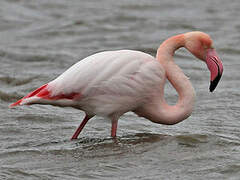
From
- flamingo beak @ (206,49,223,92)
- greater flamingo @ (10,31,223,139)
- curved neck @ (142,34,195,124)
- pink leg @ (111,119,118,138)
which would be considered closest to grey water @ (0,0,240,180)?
pink leg @ (111,119,118,138)

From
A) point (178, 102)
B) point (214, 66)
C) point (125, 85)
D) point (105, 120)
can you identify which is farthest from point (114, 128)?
point (214, 66)

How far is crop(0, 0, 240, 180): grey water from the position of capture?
6684mm

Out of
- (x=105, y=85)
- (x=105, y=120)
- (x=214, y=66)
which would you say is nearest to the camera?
(x=105, y=85)

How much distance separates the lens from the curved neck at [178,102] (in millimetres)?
7398

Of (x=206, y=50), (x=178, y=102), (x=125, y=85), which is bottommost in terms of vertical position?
(x=178, y=102)

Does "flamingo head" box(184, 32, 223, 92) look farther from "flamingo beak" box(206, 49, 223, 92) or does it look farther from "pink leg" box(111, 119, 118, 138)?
"pink leg" box(111, 119, 118, 138)

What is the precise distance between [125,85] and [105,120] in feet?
5.64

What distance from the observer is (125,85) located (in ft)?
23.4

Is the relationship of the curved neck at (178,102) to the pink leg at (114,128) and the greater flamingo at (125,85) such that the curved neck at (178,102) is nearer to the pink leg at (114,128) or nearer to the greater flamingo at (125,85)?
the greater flamingo at (125,85)

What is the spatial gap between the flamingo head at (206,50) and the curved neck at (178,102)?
0.37ft

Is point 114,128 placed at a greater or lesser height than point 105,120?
greater

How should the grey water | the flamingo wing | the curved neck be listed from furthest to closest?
the curved neck
the flamingo wing
the grey water

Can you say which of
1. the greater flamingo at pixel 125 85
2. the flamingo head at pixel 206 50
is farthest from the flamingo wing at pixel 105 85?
the flamingo head at pixel 206 50

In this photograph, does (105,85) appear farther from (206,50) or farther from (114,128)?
(206,50)
